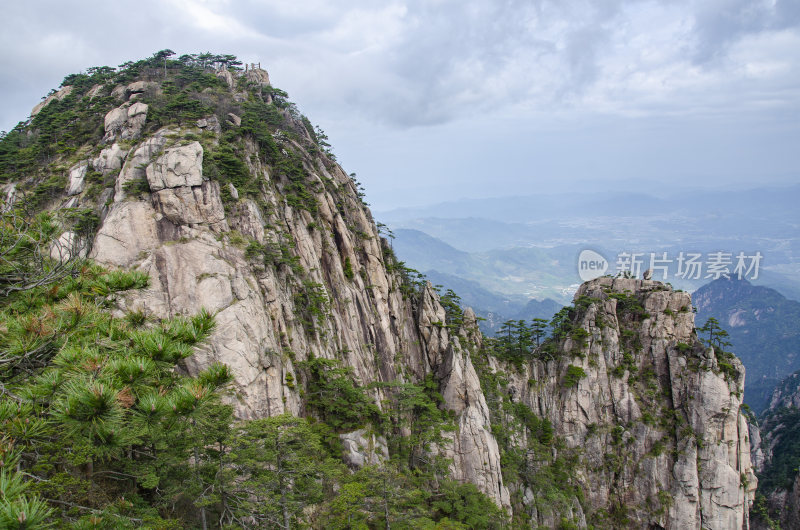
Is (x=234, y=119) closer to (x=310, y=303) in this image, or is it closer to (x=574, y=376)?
(x=310, y=303)

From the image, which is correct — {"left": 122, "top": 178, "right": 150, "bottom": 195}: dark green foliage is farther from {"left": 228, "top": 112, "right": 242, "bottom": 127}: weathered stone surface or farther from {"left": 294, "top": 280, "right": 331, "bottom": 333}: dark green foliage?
{"left": 228, "top": 112, "right": 242, "bottom": 127}: weathered stone surface

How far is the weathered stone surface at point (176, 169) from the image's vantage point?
22.8 m

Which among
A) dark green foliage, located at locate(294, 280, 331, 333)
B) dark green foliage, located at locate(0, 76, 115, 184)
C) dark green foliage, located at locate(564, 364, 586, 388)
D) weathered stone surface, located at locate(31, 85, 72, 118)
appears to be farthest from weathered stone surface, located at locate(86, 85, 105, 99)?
dark green foliage, located at locate(564, 364, 586, 388)

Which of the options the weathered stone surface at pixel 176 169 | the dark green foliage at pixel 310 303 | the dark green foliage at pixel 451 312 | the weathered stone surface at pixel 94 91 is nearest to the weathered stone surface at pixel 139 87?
the weathered stone surface at pixel 94 91

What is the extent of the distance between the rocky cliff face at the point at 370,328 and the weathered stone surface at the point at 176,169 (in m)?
0.09

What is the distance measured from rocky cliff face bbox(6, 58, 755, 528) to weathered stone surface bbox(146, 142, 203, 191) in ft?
0.29

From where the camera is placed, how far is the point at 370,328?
31.8 metres

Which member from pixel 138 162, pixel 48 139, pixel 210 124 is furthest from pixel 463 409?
pixel 48 139

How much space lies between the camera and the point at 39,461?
621 centimetres

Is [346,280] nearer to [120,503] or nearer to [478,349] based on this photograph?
[478,349]

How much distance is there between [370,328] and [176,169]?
55.3 feet

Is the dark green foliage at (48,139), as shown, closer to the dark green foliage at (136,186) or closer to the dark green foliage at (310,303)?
the dark green foliage at (136,186)

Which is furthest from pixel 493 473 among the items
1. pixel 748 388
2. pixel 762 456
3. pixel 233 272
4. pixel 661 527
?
pixel 748 388

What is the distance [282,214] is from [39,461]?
23186 mm
